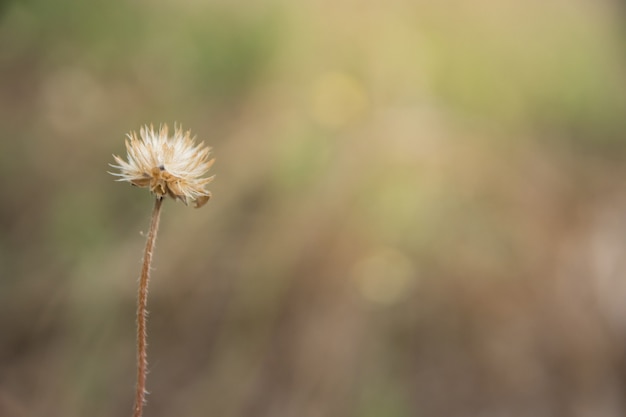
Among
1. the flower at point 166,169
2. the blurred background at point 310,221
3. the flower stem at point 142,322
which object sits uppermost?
the blurred background at point 310,221

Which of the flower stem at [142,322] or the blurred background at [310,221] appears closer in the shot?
the flower stem at [142,322]

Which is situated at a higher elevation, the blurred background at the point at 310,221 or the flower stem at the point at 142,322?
the blurred background at the point at 310,221

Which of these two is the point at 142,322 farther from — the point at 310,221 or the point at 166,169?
the point at 310,221

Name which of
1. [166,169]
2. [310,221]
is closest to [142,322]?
[166,169]

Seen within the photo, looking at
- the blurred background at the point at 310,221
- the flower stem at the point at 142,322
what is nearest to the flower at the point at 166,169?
the flower stem at the point at 142,322

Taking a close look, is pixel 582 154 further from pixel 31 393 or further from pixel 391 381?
pixel 31 393

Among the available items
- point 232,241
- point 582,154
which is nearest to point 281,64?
point 232,241

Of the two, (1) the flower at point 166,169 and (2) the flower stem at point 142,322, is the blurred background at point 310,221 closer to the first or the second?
(1) the flower at point 166,169

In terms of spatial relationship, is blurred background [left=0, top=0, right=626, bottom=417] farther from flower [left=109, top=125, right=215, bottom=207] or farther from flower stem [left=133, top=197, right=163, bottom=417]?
flower stem [left=133, top=197, right=163, bottom=417]
